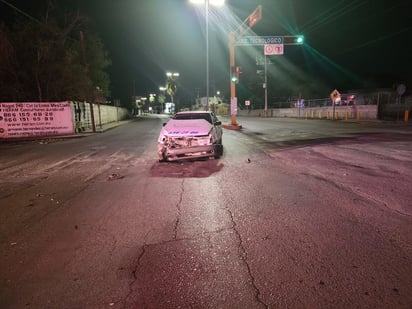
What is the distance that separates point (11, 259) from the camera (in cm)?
388

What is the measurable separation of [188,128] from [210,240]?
20.8 feet

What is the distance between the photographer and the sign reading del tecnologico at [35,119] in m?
21.9

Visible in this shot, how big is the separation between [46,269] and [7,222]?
2137mm

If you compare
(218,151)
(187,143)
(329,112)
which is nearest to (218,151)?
(218,151)

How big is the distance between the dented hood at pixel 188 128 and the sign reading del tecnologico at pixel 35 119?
51.6 feet

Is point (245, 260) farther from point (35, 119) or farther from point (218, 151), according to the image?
point (35, 119)

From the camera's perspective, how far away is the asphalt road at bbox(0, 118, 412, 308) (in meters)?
3.05

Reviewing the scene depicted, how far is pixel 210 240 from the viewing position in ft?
13.9

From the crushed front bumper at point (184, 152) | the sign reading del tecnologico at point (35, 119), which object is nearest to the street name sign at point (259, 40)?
the sign reading del tecnologico at point (35, 119)

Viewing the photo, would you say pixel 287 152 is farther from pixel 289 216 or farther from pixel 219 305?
pixel 219 305

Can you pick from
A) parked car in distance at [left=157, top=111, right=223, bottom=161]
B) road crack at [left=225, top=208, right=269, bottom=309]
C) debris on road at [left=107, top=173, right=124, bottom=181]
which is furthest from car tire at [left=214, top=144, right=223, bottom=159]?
road crack at [left=225, top=208, right=269, bottom=309]

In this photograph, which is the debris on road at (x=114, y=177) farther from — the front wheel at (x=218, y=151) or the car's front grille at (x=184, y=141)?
the front wheel at (x=218, y=151)

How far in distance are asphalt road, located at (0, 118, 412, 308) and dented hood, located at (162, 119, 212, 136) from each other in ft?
6.16

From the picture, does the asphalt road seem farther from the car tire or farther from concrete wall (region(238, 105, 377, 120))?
concrete wall (region(238, 105, 377, 120))
